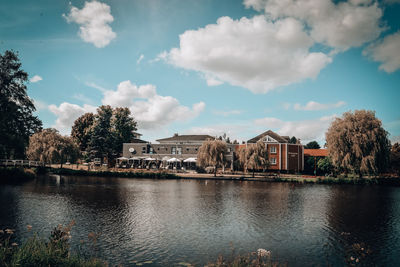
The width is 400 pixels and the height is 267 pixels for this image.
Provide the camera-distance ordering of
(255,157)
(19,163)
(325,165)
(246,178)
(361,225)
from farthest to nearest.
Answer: (325,165) → (19,163) → (255,157) → (246,178) → (361,225)

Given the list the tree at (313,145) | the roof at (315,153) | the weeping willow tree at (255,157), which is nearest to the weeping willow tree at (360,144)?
the weeping willow tree at (255,157)

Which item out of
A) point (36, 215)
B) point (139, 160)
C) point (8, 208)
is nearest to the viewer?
point (36, 215)

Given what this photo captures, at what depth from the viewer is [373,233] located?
43.4 ft

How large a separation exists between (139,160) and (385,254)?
52.7 metres

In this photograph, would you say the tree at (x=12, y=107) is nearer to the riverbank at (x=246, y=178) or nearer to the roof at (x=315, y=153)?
the riverbank at (x=246, y=178)

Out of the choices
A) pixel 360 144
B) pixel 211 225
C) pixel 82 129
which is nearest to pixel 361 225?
pixel 211 225

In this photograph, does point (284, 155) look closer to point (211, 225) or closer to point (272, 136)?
point (272, 136)

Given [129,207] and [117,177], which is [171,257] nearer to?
[129,207]

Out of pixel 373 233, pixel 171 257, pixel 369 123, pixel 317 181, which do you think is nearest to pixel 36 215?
pixel 171 257

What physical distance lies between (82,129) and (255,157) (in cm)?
4738

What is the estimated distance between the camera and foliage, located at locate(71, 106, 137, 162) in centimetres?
5809

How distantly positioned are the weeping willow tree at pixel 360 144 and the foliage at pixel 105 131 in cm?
4573

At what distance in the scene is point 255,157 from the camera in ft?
139

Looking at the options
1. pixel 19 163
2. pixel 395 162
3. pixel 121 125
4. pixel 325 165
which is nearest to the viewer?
pixel 395 162
